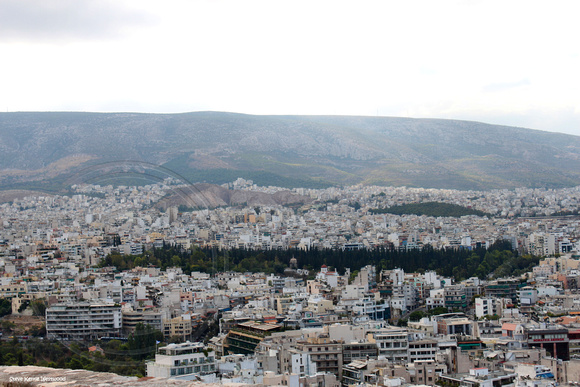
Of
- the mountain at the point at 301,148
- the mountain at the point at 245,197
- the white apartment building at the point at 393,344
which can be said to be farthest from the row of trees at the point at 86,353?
the mountain at the point at 301,148

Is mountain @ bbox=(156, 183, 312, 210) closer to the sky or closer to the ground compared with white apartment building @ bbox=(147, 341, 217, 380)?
closer to the sky

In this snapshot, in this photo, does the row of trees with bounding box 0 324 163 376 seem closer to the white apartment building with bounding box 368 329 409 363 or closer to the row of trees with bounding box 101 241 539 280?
the white apartment building with bounding box 368 329 409 363

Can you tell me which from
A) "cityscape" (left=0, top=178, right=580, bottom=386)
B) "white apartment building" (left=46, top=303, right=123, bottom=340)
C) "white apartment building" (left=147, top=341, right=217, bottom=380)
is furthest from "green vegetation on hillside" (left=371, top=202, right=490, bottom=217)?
"white apartment building" (left=147, top=341, right=217, bottom=380)

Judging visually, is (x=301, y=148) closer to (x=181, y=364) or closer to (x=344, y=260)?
(x=344, y=260)

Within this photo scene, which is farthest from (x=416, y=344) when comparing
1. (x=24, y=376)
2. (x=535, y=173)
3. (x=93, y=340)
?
(x=535, y=173)

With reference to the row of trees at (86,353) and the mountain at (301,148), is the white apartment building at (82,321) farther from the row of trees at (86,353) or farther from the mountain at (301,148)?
the mountain at (301,148)
